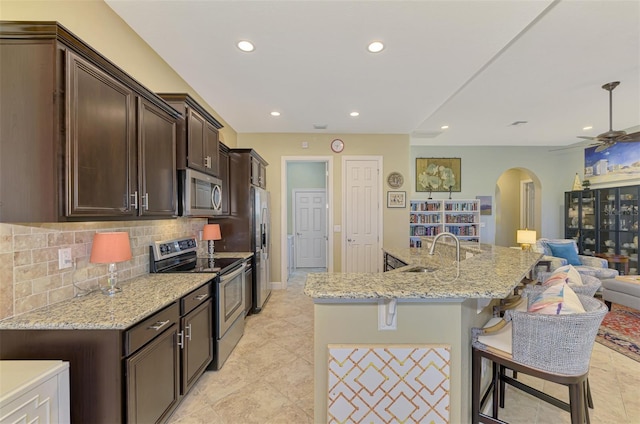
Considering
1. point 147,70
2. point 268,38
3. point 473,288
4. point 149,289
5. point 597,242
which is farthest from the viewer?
point 597,242

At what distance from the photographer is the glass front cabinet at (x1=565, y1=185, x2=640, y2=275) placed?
16.4ft

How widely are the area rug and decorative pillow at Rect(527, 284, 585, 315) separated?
2236 mm

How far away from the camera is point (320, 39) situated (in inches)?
91.0

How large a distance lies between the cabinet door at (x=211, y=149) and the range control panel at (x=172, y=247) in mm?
758

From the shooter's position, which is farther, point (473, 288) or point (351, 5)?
point (351, 5)

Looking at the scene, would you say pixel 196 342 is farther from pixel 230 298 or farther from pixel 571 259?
pixel 571 259

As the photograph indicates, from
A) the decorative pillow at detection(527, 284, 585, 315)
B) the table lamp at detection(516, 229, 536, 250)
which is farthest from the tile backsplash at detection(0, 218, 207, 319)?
the table lamp at detection(516, 229, 536, 250)

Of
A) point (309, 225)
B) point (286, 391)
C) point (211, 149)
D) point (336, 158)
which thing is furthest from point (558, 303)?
point (309, 225)

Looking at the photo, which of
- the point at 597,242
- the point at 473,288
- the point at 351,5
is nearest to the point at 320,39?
the point at 351,5

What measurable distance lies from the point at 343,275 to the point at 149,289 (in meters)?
1.34

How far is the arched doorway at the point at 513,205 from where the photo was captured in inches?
300

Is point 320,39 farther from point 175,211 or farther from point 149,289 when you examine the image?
point 149,289

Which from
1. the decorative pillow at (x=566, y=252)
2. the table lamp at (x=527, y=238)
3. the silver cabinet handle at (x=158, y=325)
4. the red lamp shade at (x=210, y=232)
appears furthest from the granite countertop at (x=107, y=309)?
the decorative pillow at (x=566, y=252)

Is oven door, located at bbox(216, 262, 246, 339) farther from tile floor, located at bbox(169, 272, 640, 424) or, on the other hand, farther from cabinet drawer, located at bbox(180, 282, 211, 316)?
tile floor, located at bbox(169, 272, 640, 424)
